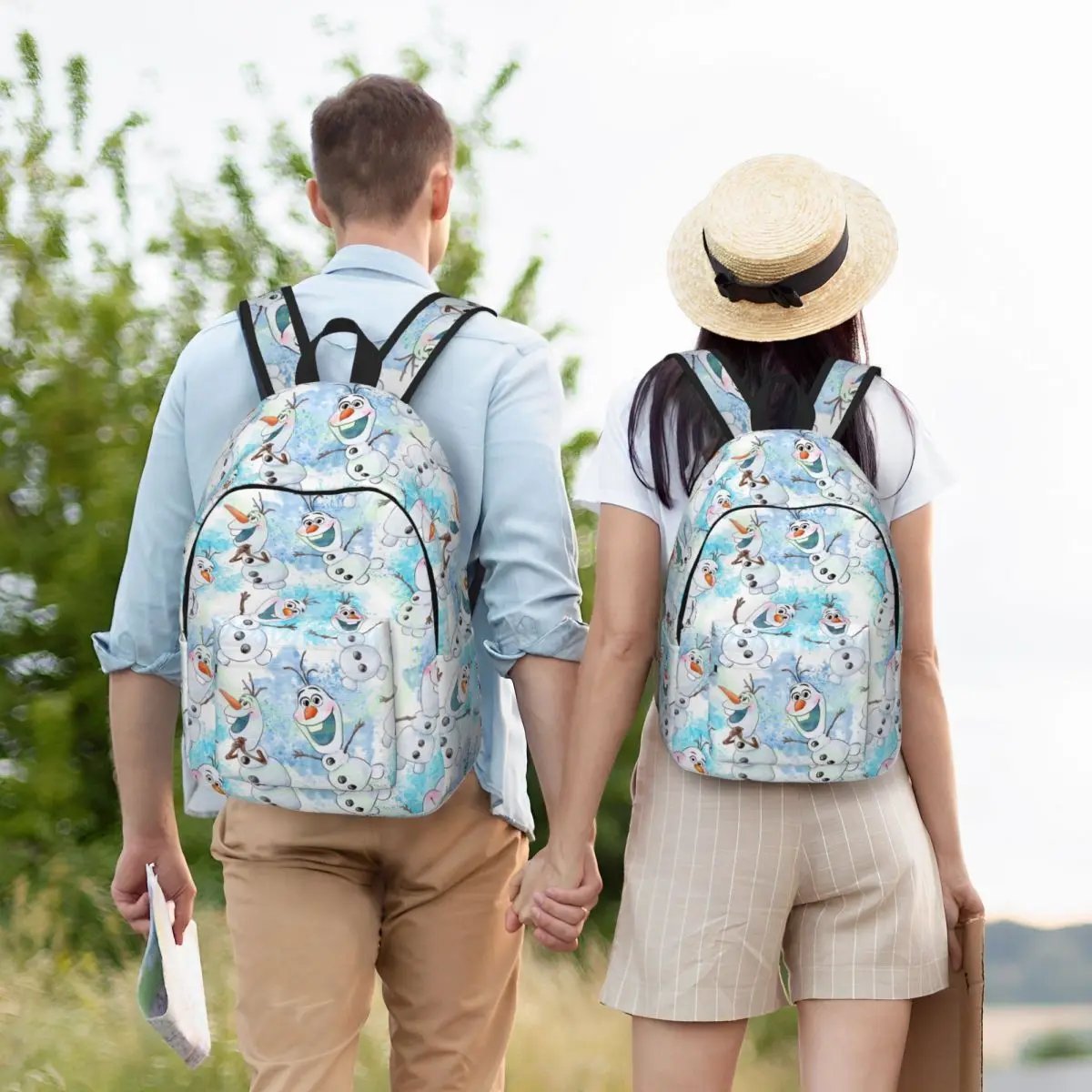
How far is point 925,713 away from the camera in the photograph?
197 centimetres

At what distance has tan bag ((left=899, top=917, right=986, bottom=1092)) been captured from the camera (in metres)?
1.99

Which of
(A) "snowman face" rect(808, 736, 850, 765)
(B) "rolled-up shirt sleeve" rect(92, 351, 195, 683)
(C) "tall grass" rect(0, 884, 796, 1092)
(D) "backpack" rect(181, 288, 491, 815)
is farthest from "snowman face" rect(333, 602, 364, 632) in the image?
(C) "tall grass" rect(0, 884, 796, 1092)

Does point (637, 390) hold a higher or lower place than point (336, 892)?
higher

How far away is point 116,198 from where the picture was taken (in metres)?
5.59

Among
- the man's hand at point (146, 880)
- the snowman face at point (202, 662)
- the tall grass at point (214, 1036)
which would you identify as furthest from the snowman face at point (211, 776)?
the tall grass at point (214, 1036)

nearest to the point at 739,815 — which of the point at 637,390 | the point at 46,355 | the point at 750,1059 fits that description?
the point at 637,390

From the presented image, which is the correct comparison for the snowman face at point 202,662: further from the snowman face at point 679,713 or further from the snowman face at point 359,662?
the snowman face at point 679,713

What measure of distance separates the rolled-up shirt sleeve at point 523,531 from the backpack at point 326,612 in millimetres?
125

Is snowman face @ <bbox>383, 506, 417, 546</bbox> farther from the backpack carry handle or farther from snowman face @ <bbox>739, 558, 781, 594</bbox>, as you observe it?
snowman face @ <bbox>739, 558, 781, 594</bbox>

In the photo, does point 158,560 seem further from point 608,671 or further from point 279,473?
point 608,671

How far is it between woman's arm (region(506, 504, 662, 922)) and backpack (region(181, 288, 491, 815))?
176mm

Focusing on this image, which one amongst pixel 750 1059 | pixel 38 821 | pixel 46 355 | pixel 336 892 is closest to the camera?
pixel 336 892

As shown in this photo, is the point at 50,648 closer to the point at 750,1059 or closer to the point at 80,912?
the point at 80,912

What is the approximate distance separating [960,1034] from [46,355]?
4514 mm
